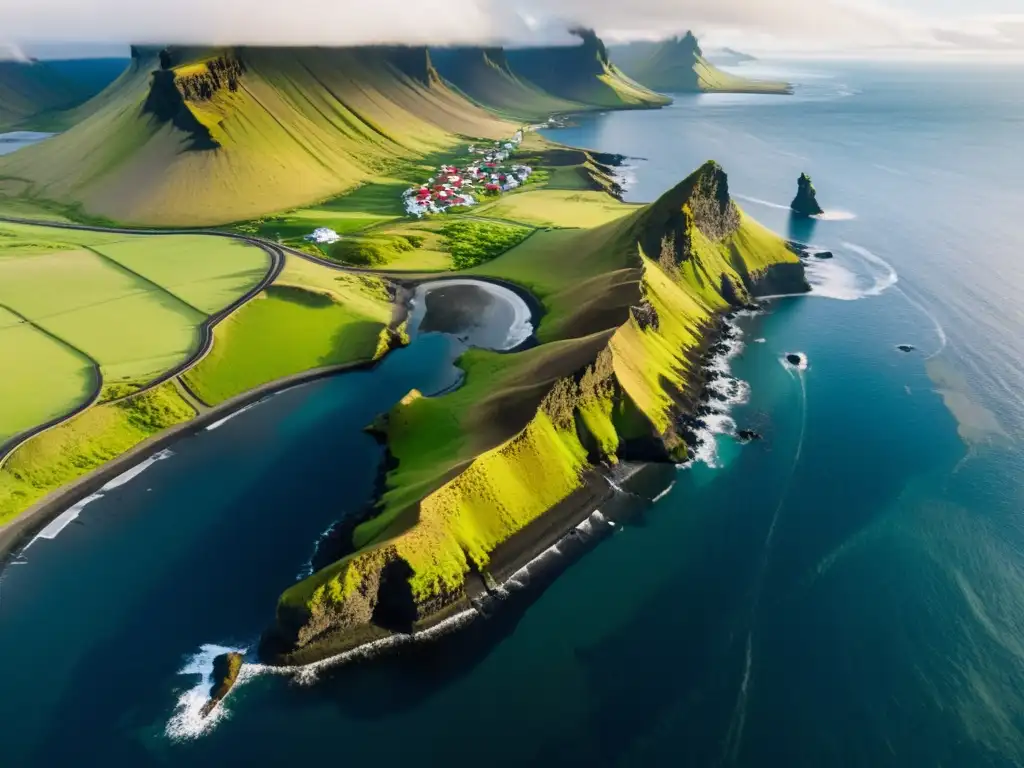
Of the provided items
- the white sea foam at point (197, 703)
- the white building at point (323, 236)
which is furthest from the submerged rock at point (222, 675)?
the white building at point (323, 236)

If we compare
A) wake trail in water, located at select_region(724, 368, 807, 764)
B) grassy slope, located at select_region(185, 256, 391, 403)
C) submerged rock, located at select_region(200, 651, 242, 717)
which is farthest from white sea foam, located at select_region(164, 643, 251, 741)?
grassy slope, located at select_region(185, 256, 391, 403)

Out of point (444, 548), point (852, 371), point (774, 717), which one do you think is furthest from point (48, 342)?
point (852, 371)

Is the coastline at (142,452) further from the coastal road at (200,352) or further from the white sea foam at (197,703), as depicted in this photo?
the white sea foam at (197,703)

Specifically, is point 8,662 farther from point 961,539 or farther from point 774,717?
point 961,539

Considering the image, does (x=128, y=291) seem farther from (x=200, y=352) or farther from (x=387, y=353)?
(x=387, y=353)

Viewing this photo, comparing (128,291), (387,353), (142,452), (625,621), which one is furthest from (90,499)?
(625,621)

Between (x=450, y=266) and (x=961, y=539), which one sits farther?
(x=450, y=266)
